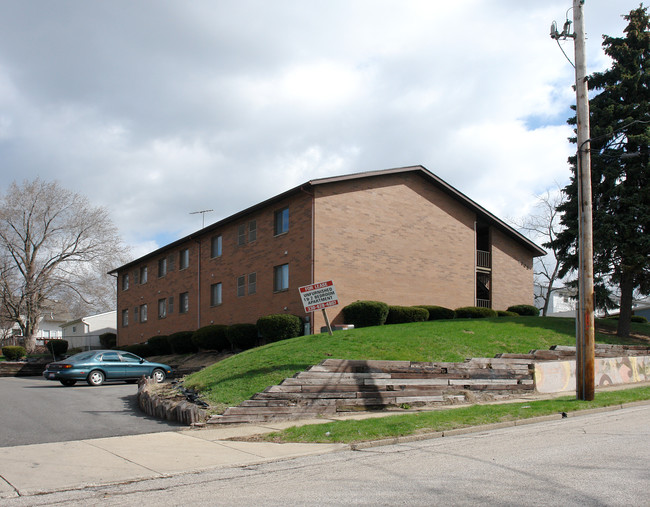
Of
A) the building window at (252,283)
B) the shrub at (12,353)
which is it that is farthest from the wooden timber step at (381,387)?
Result: the shrub at (12,353)

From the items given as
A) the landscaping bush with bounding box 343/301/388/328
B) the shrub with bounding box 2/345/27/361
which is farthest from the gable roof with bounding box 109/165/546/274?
the shrub with bounding box 2/345/27/361

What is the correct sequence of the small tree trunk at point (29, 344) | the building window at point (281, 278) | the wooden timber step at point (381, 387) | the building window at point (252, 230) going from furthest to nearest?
the small tree trunk at point (29, 344) → the building window at point (252, 230) → the building window at point (281, 278) → the wooden timber step at point (381, 387)

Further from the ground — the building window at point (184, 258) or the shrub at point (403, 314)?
the building window at point (184, 258)

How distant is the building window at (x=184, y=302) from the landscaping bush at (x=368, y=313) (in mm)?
13736

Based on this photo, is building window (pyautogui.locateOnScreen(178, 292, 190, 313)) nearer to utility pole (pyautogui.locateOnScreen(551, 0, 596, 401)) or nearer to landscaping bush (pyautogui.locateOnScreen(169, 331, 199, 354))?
landscaping bush (pyautogui.locateOnScreen(169, 331, 199, 354))

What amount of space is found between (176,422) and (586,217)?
10262 mm

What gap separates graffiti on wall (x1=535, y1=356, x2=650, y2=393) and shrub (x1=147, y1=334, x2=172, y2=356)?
72.4 ft

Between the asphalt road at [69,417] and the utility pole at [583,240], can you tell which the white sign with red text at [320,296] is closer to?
the asphalt road at [69,417]

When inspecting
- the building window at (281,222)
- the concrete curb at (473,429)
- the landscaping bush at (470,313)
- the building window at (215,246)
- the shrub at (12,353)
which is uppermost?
the building window at (281,222)

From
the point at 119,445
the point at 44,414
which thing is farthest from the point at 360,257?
the point at 119,445

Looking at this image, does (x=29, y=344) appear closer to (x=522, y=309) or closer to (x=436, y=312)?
(x=436, y=312)

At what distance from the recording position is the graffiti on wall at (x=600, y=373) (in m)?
17.3

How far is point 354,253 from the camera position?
2592cm

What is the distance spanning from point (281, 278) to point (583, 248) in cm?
1485
